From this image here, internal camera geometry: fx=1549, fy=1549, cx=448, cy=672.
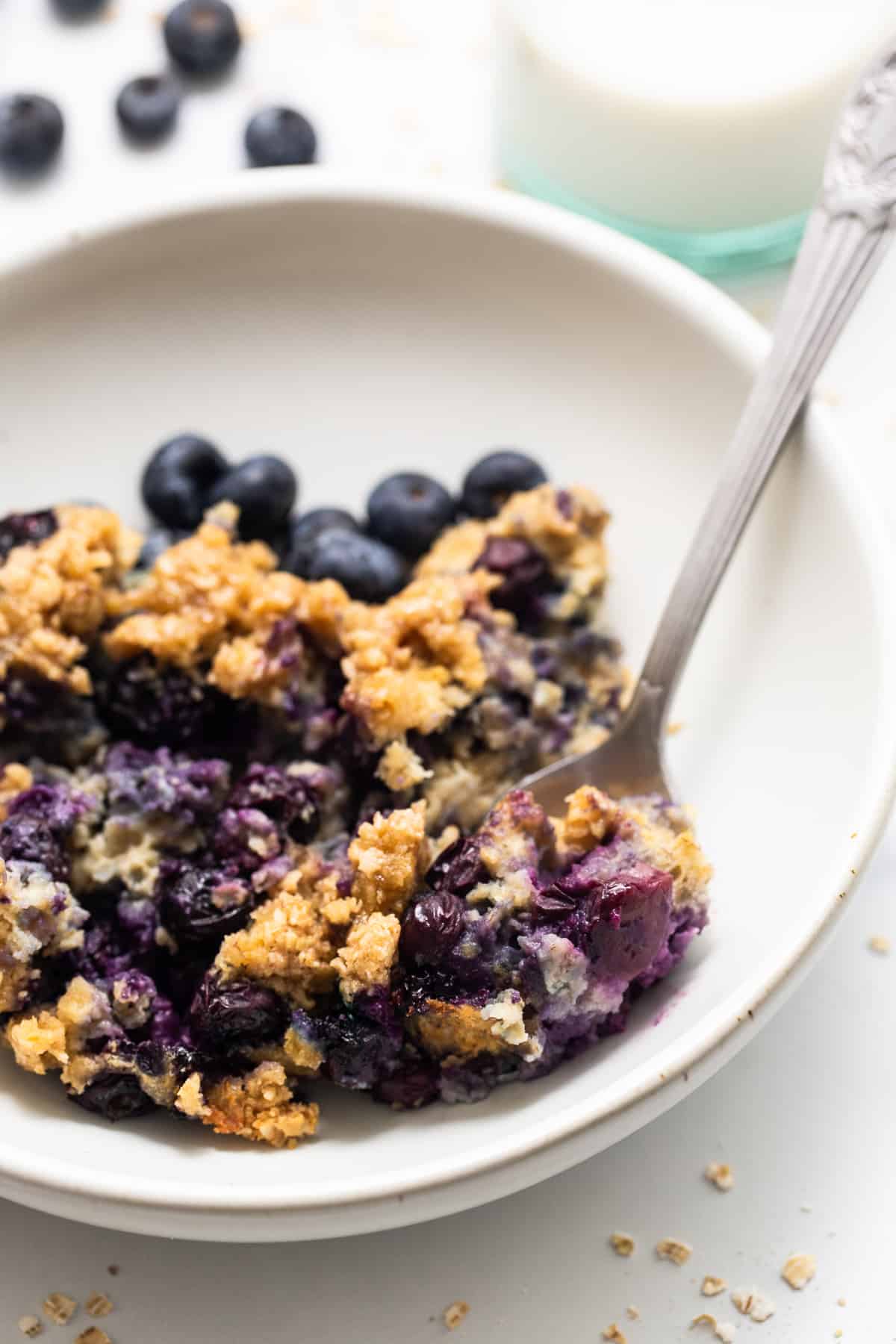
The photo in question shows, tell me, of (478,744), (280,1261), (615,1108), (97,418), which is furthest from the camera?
(97,418)

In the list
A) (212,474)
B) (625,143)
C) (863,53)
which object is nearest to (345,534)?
(212,474)

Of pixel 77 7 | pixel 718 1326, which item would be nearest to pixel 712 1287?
pixel 718 1326

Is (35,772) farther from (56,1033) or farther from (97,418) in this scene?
(97,418)

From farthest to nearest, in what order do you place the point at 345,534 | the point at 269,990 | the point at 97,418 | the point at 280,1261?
the point at 97,418
the point at 345,534
the point at 280,1261
the point at 269,990

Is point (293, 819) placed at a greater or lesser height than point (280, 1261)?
greater

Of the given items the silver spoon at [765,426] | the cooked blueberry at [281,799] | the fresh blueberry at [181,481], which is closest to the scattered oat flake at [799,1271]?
the silver spoon at [765,426]

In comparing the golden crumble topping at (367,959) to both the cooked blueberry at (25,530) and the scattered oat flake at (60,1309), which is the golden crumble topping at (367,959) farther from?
the cooked blueberry at (25,530)

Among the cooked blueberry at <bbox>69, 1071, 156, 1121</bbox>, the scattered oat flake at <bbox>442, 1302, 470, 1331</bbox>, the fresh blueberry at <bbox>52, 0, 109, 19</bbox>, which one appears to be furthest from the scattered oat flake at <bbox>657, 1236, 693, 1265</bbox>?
the fresh blueberry at <bbox>52, 0, 109, 19</bbox>
